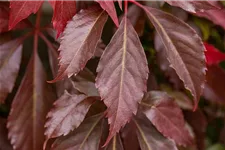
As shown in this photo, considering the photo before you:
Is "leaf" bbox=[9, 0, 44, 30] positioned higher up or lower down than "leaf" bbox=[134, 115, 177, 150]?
higher up

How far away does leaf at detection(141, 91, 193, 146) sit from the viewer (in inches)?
28.7

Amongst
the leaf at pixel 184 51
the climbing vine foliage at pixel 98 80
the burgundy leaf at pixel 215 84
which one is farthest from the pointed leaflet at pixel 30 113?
the burgundy leaf at pixel 215 84

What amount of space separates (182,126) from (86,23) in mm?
259

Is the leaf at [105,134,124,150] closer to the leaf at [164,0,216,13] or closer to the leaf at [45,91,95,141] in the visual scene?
the leaf at [45,91,95,141]

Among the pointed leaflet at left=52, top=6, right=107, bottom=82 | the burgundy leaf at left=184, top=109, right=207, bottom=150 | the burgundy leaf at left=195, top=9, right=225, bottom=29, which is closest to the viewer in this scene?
the pointed leaflet at left=52, top=6, right=107, bottom=82

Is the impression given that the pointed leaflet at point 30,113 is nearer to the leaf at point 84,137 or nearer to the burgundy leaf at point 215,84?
the leaf at point 84,137

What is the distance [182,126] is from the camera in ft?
2.46

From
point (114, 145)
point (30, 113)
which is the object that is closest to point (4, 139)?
point (30, 113)

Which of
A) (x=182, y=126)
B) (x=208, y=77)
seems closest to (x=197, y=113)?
(x=208, y=77)

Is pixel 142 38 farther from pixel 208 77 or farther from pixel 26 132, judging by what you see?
pixel 26 132

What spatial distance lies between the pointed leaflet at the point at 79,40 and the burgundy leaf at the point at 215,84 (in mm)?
324

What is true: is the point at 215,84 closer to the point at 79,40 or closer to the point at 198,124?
the point at 198,124

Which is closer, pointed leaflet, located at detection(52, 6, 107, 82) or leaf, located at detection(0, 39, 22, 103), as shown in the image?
pointed leaflet, located at detection(52, 6, 107, 82)

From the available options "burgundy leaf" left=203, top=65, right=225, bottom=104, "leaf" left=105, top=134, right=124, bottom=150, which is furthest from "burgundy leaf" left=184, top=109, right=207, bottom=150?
"leaf" left=105, top=134, right=124, bottom=150
